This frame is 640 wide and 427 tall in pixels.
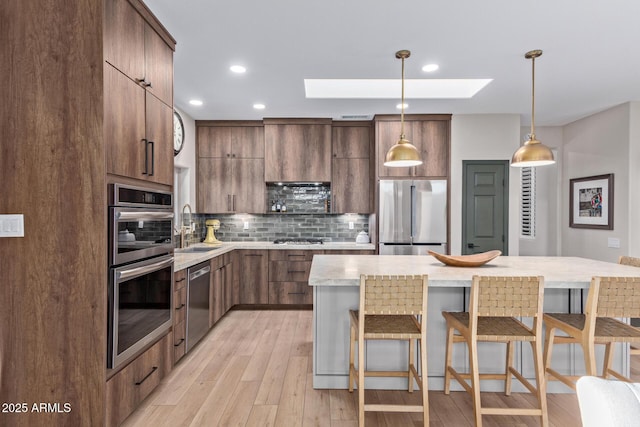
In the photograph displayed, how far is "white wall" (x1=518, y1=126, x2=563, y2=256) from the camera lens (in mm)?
5536

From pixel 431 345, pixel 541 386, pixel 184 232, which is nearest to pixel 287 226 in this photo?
pixel 184 232

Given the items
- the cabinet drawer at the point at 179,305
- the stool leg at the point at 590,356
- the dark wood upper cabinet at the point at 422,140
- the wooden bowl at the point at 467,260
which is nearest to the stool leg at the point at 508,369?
the stool leg at the point at 590,356

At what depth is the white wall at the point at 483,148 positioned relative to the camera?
16.0ft

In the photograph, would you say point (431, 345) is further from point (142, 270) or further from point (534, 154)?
point (142, 270)

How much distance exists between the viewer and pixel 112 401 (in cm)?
202

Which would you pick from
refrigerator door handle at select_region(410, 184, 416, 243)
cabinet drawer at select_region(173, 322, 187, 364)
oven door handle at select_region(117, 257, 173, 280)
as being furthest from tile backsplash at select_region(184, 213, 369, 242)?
oven door handle at select_region(117, 257, 173, 280)

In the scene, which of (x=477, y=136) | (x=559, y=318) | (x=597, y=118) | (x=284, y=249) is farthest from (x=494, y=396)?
(x=597, y=118)

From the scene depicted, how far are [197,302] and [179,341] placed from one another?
48 cm

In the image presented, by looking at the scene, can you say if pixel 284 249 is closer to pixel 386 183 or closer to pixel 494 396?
pixel 386 183

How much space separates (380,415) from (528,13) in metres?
2.81

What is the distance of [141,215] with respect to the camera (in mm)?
2240

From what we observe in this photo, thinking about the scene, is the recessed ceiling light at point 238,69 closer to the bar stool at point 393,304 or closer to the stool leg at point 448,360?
the bar stool at point 393,304

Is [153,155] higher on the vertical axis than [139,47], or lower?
lower

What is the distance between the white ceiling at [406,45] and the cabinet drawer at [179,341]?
2.31 m
